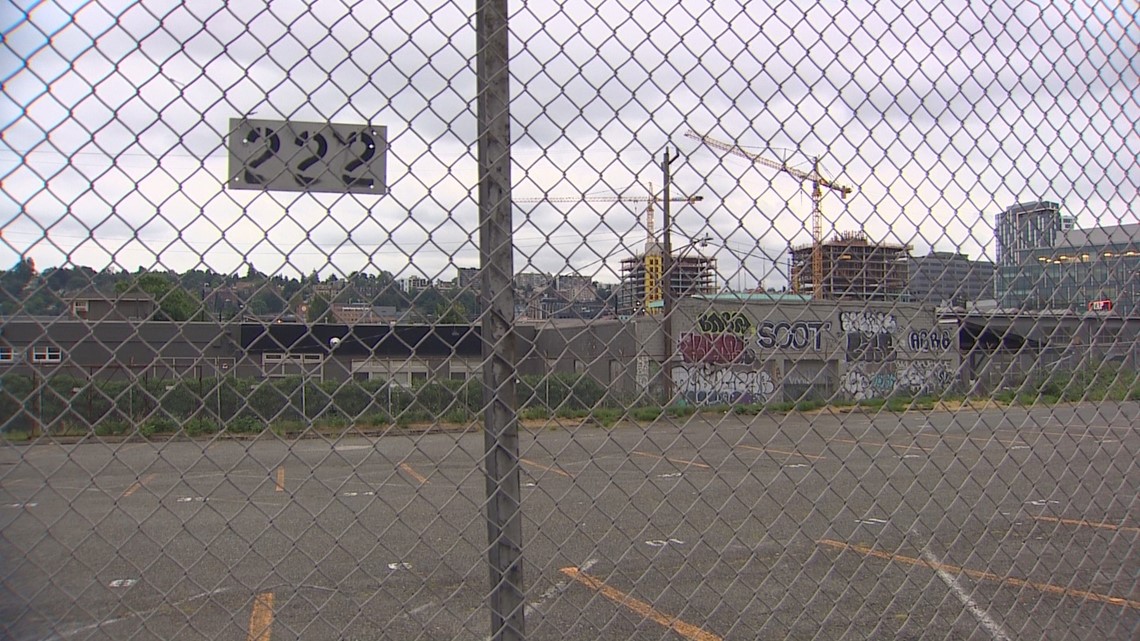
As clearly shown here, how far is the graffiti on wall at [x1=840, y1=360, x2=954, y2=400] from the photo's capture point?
2463mm

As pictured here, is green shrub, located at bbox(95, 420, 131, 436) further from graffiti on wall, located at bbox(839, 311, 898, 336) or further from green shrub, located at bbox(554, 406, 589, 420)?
graffiti on wall, located at bbox(839, 311, 898, 336)

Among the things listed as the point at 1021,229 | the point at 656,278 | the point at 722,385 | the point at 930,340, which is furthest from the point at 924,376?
the point at 656,278

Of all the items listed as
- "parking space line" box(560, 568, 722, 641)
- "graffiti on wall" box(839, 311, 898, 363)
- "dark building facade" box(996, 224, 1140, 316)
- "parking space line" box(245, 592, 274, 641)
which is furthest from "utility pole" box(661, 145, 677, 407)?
"parking space line" box(245, 592, 274, 641)

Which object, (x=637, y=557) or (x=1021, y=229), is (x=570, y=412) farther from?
(x=637, y=557)

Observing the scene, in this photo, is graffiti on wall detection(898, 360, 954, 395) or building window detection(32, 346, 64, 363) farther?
graffiti on wall detection(898, 360, 954, 395)

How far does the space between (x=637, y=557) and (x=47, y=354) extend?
472 cm

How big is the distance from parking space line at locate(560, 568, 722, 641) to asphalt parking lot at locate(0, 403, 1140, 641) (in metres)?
0.02

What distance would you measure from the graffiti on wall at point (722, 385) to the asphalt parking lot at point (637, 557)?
0.09 metres

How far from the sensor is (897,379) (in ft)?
8.32

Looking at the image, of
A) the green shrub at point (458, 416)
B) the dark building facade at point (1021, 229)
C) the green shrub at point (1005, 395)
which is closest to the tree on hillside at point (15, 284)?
the green shrub at point (458, 416)

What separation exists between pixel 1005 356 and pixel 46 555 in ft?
19.2

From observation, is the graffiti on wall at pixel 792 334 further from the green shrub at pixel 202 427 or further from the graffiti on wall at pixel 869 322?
the green shrub at pixel 202 427

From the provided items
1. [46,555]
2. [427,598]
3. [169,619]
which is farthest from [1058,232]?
[46,555]

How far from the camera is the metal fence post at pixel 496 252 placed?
1884 mm
